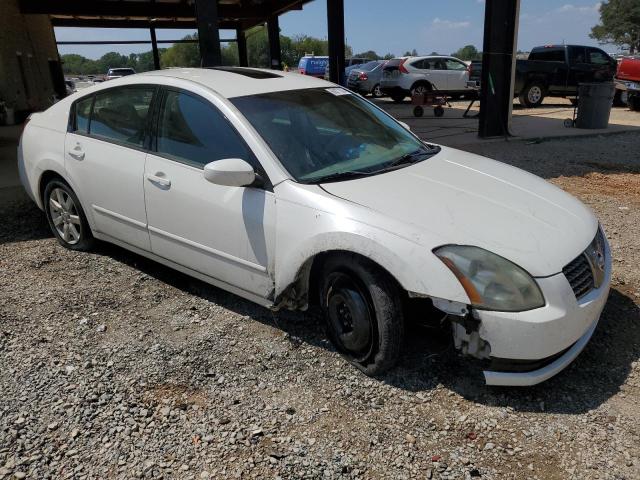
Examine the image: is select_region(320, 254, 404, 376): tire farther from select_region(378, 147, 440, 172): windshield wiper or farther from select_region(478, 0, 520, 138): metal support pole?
select_region(478, 0, 520, 138): metal support pole

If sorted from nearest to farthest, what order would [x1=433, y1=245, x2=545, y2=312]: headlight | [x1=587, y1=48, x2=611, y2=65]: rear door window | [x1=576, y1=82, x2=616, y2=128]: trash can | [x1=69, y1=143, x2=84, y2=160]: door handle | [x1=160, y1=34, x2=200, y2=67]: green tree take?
[x1=433, y1=245, x2=545, y2=312]: headlight < [x1=69, y1=143, x2=84, y2=160]: door handle < [x1=576, y1=82, x2=616, y2=128]: trash can < [x1=587, y1=48, x2=611, y2=65]: rear door window < [x1=160, y1=34, x2=200, y2=67]: green tree

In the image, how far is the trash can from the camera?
11.5m

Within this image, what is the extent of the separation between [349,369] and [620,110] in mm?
16850

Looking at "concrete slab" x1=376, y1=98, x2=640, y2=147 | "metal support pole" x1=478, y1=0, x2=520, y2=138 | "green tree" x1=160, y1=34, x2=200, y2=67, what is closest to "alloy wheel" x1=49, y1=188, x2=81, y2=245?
"concrete slab" x1=376, y1=98, x2=640, y2=147

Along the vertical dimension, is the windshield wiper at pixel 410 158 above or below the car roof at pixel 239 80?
below

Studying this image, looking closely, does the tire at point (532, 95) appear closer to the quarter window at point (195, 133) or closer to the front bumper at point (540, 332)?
the quarter window at point (195, 133)

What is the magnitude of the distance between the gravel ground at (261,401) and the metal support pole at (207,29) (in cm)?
572

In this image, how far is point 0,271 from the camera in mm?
4383

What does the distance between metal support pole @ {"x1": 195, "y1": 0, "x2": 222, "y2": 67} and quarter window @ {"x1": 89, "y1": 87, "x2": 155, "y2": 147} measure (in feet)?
15.4

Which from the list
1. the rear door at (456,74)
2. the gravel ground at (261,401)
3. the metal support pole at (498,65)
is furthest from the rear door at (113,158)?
the rear door at (456,74)

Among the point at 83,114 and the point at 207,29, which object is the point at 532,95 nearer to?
the point at 207,29

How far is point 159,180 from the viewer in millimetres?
3494

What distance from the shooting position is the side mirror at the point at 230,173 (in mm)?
2926

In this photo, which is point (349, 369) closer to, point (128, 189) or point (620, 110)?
point (128, 189)
